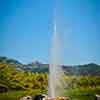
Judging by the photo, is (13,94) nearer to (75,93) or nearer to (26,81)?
(26,81)

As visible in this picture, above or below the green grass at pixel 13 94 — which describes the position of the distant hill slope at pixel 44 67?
above

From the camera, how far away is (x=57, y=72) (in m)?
20.5

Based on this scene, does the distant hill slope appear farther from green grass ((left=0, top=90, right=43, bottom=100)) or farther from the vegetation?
green grass ((left=0, top=90, right=43, bottom=100))

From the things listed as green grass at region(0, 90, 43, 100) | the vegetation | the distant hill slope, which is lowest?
green grass at region(0, 90, 43, 100)

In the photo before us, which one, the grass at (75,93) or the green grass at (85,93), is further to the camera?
the grass at (75,93)

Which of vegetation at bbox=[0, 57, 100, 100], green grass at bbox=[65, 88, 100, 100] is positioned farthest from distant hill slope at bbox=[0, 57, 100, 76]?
green grass at bbox=[65, 88, 100, 100]

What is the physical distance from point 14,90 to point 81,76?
7.40m

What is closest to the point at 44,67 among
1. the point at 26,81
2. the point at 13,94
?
the point at 26,81

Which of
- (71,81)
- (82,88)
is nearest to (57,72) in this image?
(71,81)

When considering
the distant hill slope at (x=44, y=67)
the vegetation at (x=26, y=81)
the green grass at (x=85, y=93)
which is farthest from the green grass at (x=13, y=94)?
the green grass at (x=85, y=93)

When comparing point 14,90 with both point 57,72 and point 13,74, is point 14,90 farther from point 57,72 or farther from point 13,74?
point 57,72

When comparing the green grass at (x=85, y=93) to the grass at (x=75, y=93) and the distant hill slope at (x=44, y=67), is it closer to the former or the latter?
the grass at (x=75, y=93)

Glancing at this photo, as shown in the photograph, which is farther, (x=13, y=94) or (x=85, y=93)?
(x=13, y=94)

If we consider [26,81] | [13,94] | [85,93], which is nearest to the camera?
[85,93]
